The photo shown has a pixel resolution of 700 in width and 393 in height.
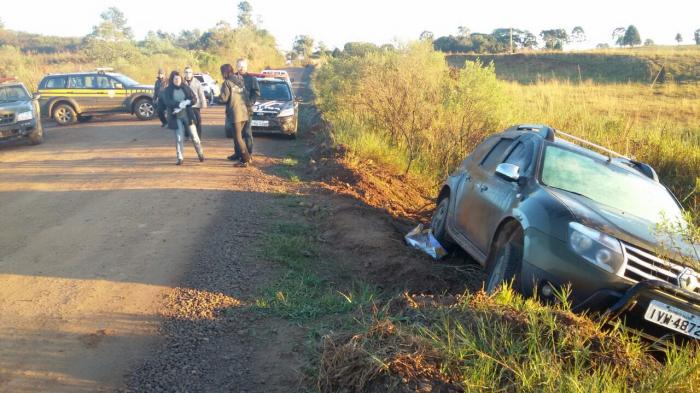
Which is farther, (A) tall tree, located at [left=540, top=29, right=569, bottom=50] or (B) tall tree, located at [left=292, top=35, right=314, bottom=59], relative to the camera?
(B) tall tree, located at [left=292, top=35, right=314, bottom=59]

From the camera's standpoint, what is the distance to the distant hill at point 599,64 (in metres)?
29.3

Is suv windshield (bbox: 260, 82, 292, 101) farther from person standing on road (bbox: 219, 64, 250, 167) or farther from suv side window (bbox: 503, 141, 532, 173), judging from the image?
suv side window (bbox: 503, 141, 532, 173)

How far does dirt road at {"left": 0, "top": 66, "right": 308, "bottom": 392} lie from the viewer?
4.05 m

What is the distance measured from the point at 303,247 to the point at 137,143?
974 cm

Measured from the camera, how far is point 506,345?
3.33 metres

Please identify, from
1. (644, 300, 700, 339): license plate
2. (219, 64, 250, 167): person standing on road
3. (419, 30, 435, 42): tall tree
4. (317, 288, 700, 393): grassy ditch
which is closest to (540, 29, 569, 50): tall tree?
(419, 30, 435, 42): tall tree

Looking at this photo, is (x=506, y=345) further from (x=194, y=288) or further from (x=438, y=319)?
(x=194, y=288)

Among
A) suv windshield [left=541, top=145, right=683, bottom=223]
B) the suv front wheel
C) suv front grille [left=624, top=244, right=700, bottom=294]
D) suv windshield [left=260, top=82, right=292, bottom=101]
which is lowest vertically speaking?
the suv front wheel

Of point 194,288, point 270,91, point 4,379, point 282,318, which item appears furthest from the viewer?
A: point 270,91

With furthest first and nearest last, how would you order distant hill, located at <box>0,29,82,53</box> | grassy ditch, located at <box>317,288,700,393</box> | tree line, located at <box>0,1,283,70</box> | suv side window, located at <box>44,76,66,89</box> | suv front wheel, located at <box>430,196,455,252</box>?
distant hill, located at <box>0,29,82,53</box>
tree line, located at <box>0,1,283,70</box>
suv side window, located at <box>44,76,66,89</box>
suv front wheel, located at <box>430,196,455,252</box>
grassy ditch, located at <box>317,288,700,393</box>

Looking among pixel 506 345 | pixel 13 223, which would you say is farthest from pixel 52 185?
pixel 506 345

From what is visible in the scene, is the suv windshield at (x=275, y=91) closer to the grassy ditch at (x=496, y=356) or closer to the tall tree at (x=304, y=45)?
the grassy ditch at (x=496, y=356)

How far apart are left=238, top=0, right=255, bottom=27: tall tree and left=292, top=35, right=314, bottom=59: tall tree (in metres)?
9.08

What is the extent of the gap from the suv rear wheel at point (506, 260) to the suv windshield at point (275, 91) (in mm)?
12119
